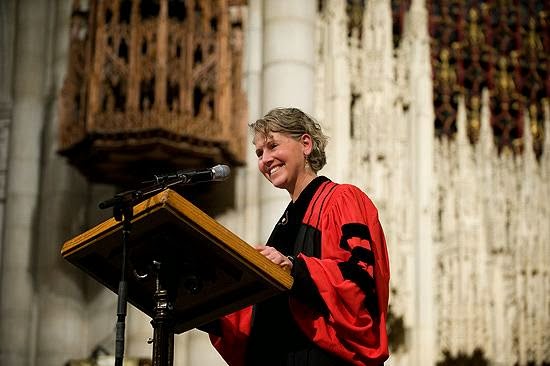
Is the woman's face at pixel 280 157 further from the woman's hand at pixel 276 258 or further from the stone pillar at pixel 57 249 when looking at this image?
the stone pillar at pixel 57 249

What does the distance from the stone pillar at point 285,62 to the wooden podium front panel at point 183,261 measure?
3734mm

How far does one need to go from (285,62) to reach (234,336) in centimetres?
411

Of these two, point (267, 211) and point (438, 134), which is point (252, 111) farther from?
point (438, 134)

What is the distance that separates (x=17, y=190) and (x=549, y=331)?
445cm

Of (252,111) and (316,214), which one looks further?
(252,111)

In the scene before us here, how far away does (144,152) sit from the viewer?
263 inches

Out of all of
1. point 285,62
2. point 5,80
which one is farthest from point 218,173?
point 5,80

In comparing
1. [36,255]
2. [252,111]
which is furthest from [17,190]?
[252,111]

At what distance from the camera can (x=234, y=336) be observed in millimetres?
3564

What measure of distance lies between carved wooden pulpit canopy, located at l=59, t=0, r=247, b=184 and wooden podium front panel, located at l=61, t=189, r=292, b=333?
3.26 m

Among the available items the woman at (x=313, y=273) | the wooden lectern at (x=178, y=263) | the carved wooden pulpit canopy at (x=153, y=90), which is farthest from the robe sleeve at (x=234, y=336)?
the carved wooden pulpit canopy at (x=153, y=90)

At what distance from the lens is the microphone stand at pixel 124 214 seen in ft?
9.96

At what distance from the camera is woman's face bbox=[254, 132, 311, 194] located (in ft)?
11.5

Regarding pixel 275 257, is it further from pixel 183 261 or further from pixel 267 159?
pixel 267 159
